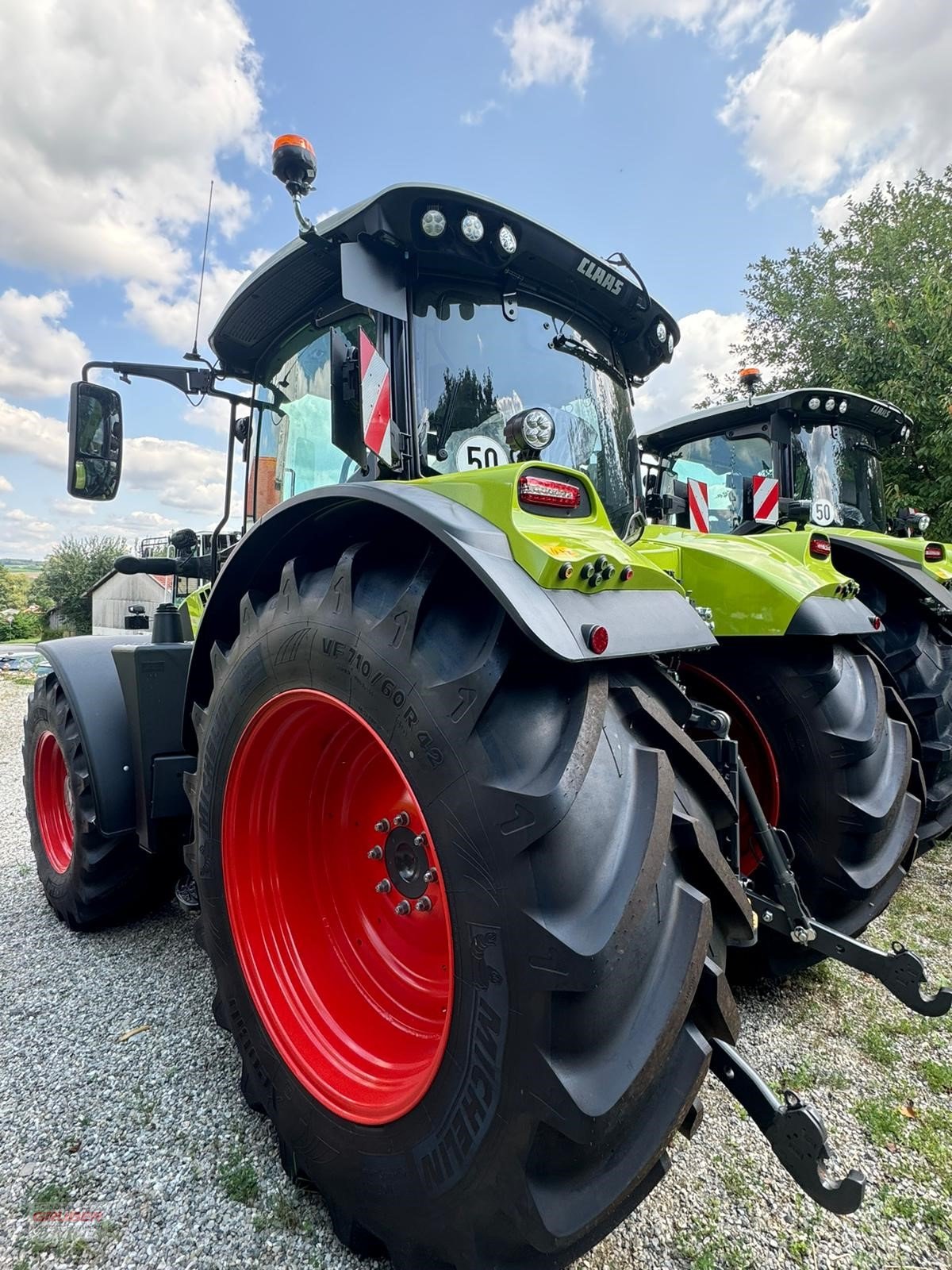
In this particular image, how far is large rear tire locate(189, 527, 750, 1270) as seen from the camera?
1.10 metres

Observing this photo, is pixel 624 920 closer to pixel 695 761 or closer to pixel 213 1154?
pixel 695 761

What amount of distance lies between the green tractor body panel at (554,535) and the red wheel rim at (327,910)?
0.56 meters

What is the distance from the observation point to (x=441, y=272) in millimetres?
2049

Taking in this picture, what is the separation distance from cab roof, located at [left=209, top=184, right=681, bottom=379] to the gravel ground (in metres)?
2.38

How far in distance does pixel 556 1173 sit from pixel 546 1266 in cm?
18

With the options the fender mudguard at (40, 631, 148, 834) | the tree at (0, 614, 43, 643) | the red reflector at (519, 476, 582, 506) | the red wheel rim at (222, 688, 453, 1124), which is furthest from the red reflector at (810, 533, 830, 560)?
the tree at (0, 614, 43, 643)

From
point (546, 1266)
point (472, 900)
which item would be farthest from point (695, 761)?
point (546, 1266)

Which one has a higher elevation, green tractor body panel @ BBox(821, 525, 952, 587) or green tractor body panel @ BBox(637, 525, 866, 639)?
green tractor body panel @ BBox(821, 525, 952, 587)

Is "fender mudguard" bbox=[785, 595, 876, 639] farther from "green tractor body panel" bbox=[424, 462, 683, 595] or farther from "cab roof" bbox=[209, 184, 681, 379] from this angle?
"cab roof" bbox=[209, 184, 681, 379]

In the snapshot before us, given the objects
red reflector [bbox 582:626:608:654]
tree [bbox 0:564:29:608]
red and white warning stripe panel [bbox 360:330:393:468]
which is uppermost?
tree [bbox 0:564:29:608]

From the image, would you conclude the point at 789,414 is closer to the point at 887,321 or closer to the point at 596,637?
the point at 596,637

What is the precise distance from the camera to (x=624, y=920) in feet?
3.59

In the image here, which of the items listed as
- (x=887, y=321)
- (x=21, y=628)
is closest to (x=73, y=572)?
(x=21, y=628)

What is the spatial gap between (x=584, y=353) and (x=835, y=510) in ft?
10.1
